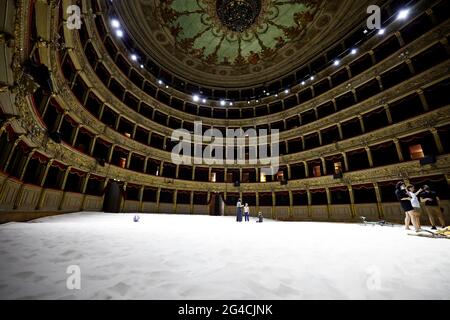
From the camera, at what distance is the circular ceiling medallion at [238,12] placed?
18.4 meters

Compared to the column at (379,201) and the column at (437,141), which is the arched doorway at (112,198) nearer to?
the column at (379,201)

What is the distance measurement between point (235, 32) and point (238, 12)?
1.92 meters

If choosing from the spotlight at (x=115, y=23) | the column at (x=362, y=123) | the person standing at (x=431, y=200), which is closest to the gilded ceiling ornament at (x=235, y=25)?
the spotlight at (x=115, y=23)

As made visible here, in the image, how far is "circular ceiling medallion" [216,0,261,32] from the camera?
18438 mm

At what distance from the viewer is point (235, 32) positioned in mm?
20797

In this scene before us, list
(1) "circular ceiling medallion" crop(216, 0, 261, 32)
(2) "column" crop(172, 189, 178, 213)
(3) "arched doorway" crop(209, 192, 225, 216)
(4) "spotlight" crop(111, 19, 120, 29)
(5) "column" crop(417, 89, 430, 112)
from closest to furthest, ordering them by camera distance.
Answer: (5) "column" crop(417, 89, 430, 112), (4) "spotlight" crop(111, 19, 120, 29), (1) "circular ceiling medallion" crop(216, 0, 261, 32), (2) "column" crop(172, 189, 178, 213), (3) "arched doorway" crop(209, 192, 225, 216)

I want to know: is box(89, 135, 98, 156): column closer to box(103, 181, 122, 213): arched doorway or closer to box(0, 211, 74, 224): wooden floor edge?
box(103, 181, 122, 213): arched doorway

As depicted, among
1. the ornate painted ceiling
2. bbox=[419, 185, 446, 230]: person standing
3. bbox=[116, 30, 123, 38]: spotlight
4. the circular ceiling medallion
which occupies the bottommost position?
bbox=[419, 185, 446, 230]: person standing

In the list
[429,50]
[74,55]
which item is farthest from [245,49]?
[74,55]

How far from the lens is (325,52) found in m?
19.8

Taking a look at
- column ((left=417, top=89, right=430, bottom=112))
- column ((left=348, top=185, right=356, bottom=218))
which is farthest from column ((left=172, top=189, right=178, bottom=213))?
column ((left=417, top=89, right=430, bottom=112))
